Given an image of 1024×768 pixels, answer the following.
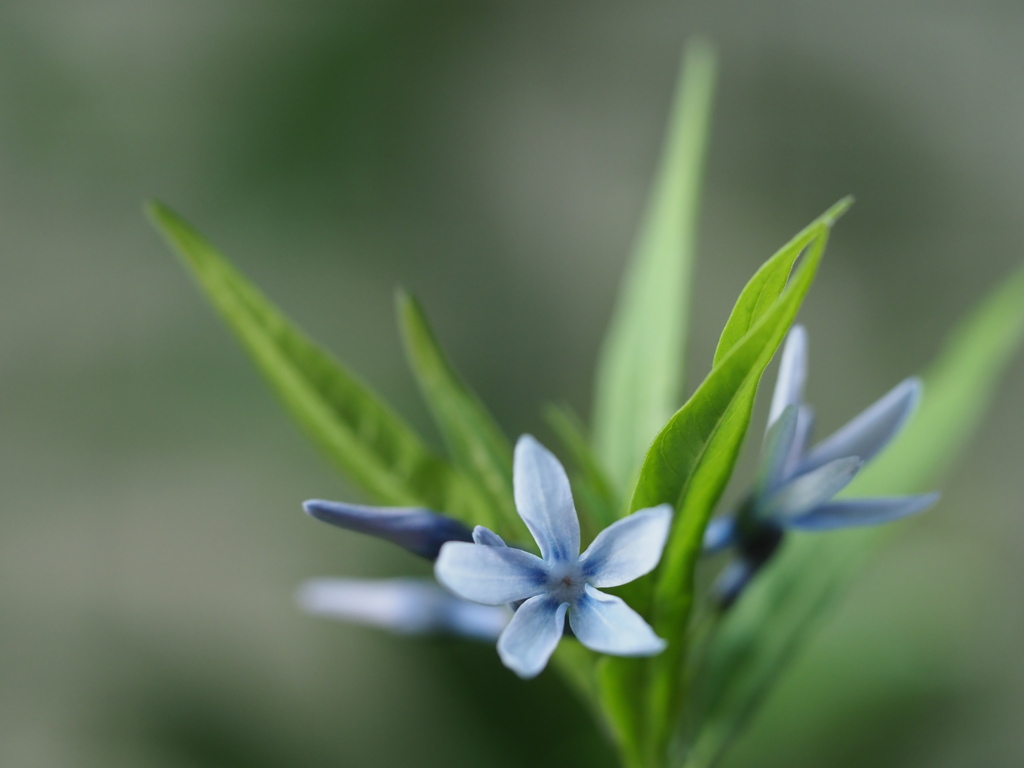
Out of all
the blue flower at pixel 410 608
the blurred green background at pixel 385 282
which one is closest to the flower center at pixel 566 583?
the blue flower at pixel 410 608

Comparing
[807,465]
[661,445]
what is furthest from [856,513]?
[661,445]

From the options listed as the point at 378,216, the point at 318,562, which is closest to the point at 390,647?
the point at 318,562

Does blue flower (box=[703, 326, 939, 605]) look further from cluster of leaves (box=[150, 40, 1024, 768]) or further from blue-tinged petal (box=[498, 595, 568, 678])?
blue-tinged petal (box=[498, 595, 568, 678])

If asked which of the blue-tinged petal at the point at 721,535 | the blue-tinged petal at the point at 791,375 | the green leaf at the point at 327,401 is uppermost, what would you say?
the green leaf at the point at 327,401

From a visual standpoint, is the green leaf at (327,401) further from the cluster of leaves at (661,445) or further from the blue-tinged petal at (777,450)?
the blue-tinged petal at (777,450)

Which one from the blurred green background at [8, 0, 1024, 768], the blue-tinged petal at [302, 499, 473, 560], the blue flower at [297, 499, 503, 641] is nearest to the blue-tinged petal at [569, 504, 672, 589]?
the blue-tinged petal at [302, 499, 473, 560]

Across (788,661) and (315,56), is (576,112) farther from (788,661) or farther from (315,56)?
(788,661)

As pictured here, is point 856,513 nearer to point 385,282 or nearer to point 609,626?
point 609,626
